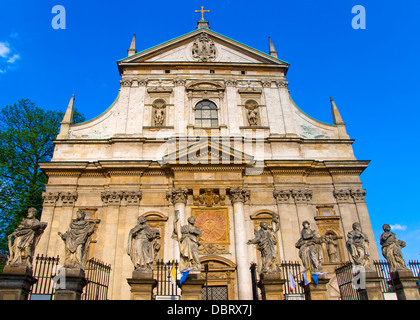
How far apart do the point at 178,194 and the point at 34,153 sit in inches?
405

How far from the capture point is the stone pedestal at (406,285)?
34.1ft

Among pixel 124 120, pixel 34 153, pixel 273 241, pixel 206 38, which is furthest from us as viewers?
pixel 206 38

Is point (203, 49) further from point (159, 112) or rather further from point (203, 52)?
point (159, 112)

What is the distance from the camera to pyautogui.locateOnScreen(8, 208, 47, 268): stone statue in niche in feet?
30.6

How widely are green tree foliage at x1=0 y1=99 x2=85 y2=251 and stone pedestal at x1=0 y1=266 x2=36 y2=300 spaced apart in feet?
35.3

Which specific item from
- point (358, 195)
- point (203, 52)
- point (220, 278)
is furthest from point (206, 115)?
point (358, 195)

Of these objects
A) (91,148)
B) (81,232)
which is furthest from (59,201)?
(81,232)

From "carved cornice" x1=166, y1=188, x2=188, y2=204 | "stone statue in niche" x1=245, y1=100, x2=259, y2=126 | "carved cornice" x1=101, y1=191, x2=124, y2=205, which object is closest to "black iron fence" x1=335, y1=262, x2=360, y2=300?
"carved cornice" x1=166, y1=188, x2=188, y2=204

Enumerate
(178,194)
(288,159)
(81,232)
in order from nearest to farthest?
(81,232) < (178,194) < (288,159)

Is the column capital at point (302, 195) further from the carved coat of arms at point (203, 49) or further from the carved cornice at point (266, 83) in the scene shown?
the carved coat of arms at point (203, 49)

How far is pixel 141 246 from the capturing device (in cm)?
1036

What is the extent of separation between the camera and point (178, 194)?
16734 millimetres

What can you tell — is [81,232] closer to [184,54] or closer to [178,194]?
[178,194]

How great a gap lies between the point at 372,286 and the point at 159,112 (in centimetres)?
1402
